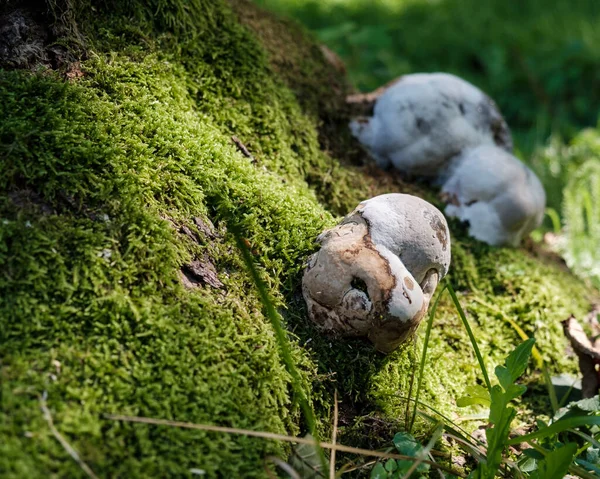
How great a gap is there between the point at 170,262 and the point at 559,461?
1434mm

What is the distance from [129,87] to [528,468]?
A: 6.93 ft

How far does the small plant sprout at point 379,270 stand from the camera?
2.12 meters

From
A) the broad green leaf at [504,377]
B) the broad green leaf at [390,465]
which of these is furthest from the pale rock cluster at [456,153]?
the broad green leaf at [390,465]

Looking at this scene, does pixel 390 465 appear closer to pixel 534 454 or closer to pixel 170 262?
→ pixel 534 454

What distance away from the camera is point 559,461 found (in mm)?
1881

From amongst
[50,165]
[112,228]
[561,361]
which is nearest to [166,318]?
[112,228]

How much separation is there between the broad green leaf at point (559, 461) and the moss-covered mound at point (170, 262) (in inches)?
21.2

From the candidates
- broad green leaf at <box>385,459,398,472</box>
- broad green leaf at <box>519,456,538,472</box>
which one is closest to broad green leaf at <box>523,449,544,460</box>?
broad green leaf at <box>519,456,538,472</box>

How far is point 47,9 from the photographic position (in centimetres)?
236

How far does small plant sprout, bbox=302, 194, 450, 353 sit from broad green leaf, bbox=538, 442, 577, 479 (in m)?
0.62

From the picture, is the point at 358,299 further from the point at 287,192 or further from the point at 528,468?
the point at 528,468

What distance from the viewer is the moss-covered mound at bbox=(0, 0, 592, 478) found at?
5.69 feet

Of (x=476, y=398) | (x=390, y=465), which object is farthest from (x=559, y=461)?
(x=390, y=465)

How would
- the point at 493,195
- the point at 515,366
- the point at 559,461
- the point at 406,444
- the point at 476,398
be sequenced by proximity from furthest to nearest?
the point at 493,195 < the point at 476,398 < the point at 515,366 < the point at 406,444 < the point at 559,461
